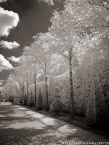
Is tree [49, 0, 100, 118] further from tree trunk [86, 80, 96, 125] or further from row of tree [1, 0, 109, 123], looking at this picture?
tree trunk [86, 80, 96, 125]

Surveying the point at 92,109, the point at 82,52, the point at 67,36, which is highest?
the point at 67,36

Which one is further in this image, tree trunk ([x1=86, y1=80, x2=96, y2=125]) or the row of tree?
tree trunk ([x1=86, y1=80, x2=96, y2=125])

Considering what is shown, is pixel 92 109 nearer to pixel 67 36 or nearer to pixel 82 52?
pixel 82 52

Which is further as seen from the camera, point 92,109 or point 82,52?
point 82,52

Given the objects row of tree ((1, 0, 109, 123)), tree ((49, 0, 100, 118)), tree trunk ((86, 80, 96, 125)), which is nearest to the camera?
row of tree ((1, 0, 109, 123))

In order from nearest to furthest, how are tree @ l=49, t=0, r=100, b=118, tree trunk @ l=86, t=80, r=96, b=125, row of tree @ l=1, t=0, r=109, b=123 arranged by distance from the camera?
row of tree @ l=1, t=0, r=109, b=123
tree trunk @ l=86, t=80, r=96, b=125
tree @ l=49, t=0, r=100, b=118

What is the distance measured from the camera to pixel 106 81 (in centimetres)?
1367

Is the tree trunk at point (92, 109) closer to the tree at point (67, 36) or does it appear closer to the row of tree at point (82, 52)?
the row of tree at point (82, 52)

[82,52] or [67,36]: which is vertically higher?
[67,36]

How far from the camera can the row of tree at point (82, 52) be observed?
439 inches

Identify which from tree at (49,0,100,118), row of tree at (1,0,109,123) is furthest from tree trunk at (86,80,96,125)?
tree at (49,0,100,118)

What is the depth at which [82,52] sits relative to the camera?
17578 mm

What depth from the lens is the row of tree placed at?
36.6 feet

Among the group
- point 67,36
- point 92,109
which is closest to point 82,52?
point 67,36
